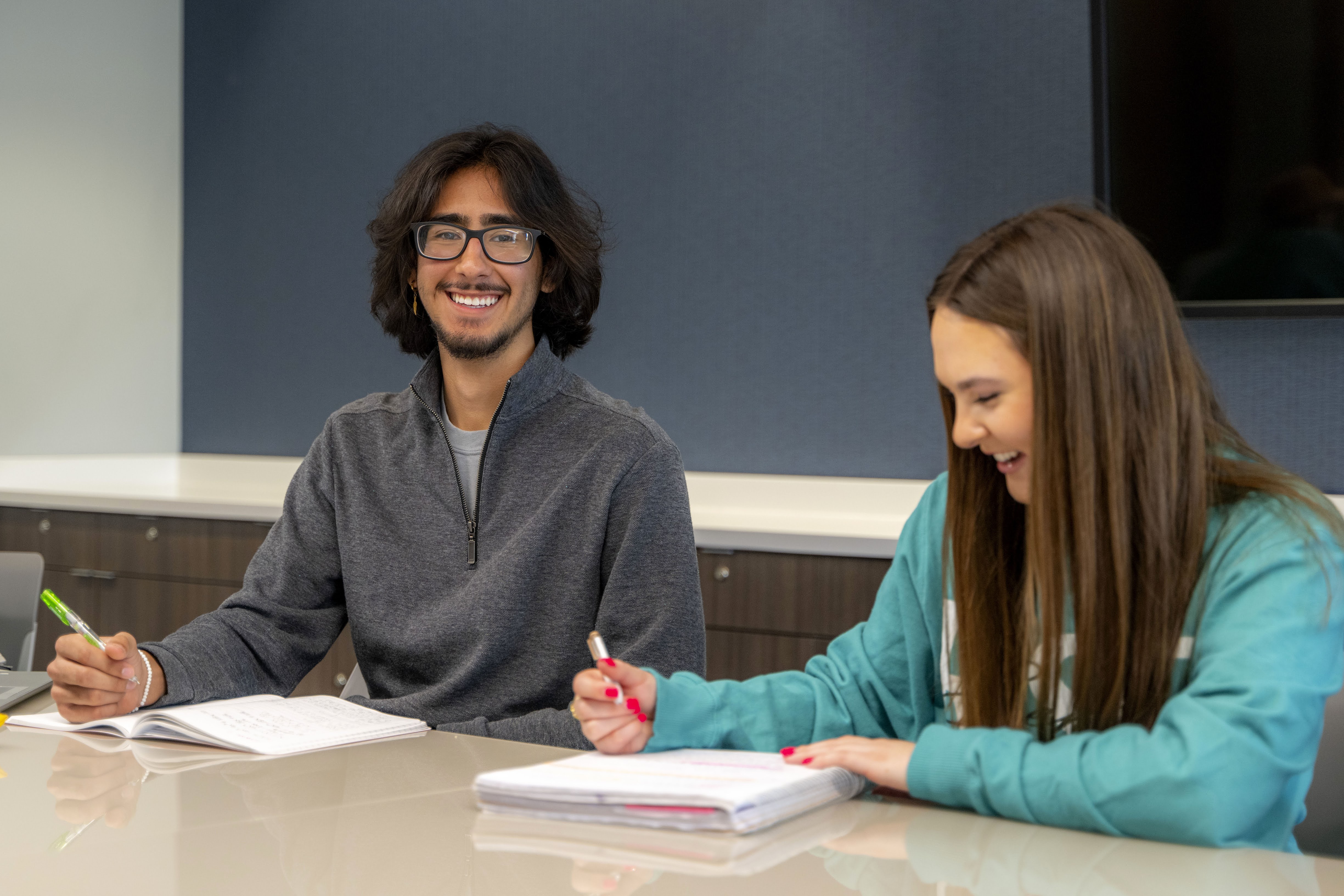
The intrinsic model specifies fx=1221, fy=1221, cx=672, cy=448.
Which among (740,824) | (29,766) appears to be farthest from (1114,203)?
(29,766)

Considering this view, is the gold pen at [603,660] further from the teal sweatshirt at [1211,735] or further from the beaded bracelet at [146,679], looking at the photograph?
the beaded bracelet at [146,679]

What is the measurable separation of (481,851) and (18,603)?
1444 mm

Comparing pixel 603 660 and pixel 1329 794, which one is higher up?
pixel 603 660

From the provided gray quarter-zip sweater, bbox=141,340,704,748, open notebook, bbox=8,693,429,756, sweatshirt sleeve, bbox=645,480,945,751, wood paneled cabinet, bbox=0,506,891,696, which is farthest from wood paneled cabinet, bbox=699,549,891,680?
open notebook, bbox=8,693,429,756

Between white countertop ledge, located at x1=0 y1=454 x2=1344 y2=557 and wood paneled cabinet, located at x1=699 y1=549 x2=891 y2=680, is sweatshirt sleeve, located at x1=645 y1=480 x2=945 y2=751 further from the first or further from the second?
wood paneled cabinet, located at x1=699 y1=549 x2=891 y2=680

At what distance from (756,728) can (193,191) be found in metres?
3.78

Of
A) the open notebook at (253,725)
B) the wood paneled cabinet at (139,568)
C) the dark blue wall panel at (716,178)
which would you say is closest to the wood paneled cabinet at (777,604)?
the dark blue wall panel at (716,178)

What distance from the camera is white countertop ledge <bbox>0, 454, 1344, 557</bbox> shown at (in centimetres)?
250

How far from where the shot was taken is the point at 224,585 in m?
3.20

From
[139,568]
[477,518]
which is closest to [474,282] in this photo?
[477,518]

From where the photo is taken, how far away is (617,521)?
1.52 meters

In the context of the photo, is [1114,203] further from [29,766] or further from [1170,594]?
[29,766]

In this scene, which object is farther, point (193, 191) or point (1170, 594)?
point (193, 191)

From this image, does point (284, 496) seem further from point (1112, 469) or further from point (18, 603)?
point (1112, 469)
